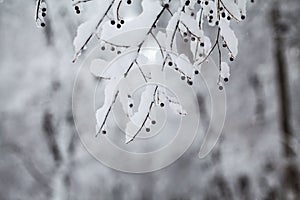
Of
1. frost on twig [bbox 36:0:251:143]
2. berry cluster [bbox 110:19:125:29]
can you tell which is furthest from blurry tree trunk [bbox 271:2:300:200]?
berry cluster [bbox 110:19:125:29]

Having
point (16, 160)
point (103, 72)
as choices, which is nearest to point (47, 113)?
point (16, 160)

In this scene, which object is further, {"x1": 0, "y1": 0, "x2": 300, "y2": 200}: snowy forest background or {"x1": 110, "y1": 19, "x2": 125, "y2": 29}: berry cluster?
{"x1": 0, "y1": 0, "x2": 300, "y2": 200}: snowy forest background

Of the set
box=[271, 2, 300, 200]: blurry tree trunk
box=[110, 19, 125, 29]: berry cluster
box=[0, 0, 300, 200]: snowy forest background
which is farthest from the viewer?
box=[0, 0, 300, 200]: snowy forest background

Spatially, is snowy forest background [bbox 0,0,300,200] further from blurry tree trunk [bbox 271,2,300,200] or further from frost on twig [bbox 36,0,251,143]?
frost on twig [bbox 36,0,251,143]

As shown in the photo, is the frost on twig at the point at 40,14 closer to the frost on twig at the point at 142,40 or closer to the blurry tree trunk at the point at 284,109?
the frost on twig at the point at 142,40

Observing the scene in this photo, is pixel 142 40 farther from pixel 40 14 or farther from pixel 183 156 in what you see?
pixel 183 156

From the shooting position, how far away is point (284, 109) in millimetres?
2559

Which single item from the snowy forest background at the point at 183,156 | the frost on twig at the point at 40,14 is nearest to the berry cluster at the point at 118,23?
the frost on twig at the point at 40,14

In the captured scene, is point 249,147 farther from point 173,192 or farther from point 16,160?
point 16,160

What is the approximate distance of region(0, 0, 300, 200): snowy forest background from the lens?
8.75ft

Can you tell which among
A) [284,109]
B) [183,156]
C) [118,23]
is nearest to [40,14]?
[118,23]

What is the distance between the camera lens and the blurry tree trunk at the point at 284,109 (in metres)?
2.53

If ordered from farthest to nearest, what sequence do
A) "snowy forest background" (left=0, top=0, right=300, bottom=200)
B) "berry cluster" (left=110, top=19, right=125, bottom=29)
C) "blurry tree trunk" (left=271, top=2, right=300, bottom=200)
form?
"snowy forest background" (left=0, top=0, right=300, bottom=200), "blurry tree trunk" (left=271, top=2, right=300, bottom=200), "berry cluster" (left=110, top=19, right=125, bottom=29)

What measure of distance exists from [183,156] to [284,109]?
3.15ft
